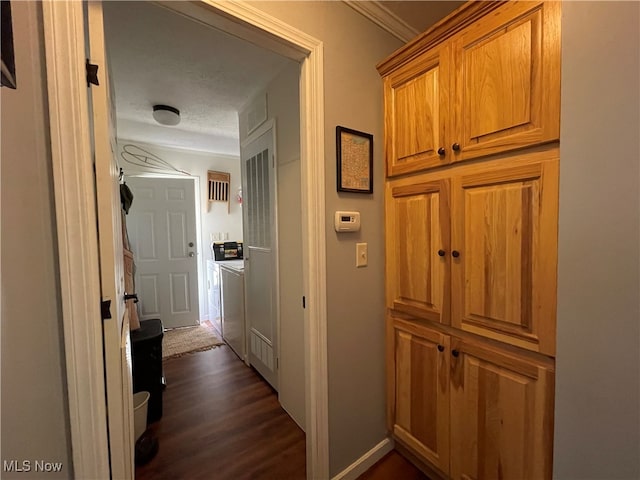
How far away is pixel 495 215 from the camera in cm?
107

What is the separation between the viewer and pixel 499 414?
1.09 meters

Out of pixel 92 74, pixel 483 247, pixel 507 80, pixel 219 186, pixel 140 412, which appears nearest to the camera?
pixel 92 74

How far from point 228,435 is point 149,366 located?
710 mm

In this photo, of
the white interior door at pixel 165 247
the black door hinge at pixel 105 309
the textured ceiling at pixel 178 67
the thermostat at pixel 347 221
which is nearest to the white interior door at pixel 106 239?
the black door hinge at pixel 105 309

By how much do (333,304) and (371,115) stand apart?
1.01 metres

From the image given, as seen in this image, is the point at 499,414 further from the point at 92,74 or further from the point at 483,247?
the point at 92,74

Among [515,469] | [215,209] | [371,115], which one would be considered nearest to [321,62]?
[371,115]

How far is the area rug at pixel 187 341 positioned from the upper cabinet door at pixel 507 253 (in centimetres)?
287

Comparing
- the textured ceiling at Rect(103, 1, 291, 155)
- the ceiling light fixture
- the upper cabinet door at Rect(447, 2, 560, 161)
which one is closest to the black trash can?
the textured ceiling at Rect(103, 1, 291, 155)

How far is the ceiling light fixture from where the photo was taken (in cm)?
246

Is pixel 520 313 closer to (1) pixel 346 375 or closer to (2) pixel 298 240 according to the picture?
(1) pixel 346 375

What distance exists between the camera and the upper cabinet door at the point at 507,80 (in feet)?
2.97

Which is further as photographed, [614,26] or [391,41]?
[391,41]

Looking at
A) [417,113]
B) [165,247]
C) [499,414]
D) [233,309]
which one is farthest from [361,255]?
[165,247]
